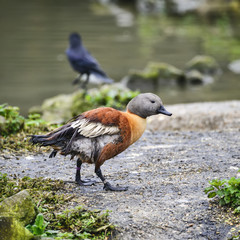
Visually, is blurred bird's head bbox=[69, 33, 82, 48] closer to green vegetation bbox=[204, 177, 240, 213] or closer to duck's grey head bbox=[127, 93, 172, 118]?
duck's grey head bbox=[127, 93, 172, 118]

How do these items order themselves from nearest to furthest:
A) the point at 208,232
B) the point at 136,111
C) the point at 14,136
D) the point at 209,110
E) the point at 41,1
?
the point at 208,232, the point at 136,111, the point at 14,136, the point at 209,110, the point at 41,1

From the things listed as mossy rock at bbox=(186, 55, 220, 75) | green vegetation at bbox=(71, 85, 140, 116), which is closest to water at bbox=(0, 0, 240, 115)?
mossy rock at bbox=(186, 55, 220, 75)

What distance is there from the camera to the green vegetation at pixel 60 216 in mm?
3812

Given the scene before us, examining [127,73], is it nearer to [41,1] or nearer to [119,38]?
[119,38]

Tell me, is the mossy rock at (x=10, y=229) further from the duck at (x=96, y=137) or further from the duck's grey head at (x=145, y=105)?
the duck's grey head at (x=145, y=105)

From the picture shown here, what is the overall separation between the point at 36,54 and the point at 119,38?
4665mm

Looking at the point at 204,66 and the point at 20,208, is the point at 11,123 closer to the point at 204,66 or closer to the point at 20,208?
the point at 20,208

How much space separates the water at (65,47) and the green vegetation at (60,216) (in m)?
7.10

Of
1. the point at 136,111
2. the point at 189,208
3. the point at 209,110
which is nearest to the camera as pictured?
the point at 189,208

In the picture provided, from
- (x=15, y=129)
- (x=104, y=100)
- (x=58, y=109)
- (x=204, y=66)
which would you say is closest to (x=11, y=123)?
(x=15, y=129)

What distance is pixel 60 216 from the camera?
4.03m

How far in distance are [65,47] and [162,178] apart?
1502cm

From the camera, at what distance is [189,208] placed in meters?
4.38

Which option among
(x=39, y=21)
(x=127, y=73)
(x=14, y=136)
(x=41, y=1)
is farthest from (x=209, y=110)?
(x=41, y=1)
